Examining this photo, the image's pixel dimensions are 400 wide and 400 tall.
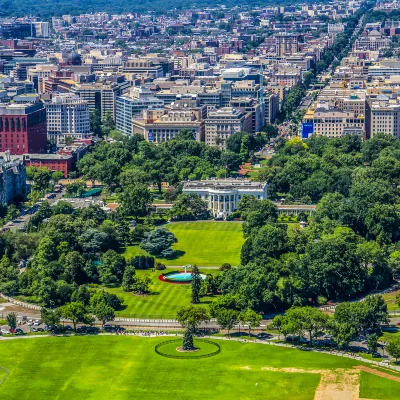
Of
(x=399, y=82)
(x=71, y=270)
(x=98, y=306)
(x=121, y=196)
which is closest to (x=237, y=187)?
(x=121, y=196)

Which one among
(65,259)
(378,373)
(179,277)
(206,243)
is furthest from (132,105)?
(378,373)

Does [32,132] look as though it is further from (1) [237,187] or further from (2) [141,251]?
(2) [141,251]

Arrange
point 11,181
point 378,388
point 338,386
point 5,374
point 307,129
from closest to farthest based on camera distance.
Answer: point 378,388 → point 338,386 → point 5,374 → point 11,181 → point 307,129

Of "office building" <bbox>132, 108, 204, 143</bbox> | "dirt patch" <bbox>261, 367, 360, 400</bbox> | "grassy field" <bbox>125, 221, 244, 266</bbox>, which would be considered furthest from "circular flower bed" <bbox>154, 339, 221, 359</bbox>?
"office building" <bbox>132, 108, 204, 143</bbox>

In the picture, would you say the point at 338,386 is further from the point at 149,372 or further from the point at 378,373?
the point at 149,372

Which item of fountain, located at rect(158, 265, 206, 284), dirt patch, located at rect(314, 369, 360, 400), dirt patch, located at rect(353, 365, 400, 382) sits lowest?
dirt patch, located at rect(314, 369, 360, 400)

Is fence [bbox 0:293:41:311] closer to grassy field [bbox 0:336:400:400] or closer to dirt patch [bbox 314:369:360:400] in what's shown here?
grassy field [bbox 0:336:400:400]
